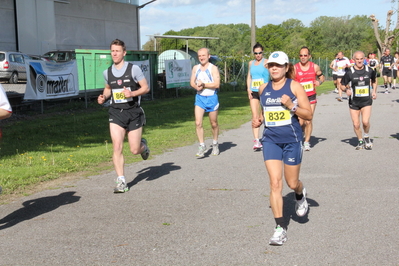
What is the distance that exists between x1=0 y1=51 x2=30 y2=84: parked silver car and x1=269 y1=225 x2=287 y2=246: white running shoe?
2347 cm

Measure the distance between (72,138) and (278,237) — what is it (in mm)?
8906

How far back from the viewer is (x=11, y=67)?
2634 centimetres

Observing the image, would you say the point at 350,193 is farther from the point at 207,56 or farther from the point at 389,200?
the point at 207,56

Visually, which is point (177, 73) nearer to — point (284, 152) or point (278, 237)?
point (284, 152)

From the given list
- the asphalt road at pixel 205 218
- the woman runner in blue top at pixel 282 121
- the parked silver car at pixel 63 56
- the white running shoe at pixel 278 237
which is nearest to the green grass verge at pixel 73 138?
the asphalt road at pixel 205 218

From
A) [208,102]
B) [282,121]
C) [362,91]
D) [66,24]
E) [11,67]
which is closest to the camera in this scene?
[282,121]

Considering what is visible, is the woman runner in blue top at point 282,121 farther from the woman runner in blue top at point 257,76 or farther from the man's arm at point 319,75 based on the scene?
the man's arm at point 319,75

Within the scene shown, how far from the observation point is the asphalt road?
15.6 feet

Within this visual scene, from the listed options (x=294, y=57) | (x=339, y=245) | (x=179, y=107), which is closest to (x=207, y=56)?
(x=339, y=245)

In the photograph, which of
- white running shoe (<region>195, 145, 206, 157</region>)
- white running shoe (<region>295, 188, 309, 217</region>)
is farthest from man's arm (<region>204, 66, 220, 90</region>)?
white running shoe (<region>295, 188, 309, 217</region>)

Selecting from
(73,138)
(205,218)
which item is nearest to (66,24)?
(73,138)

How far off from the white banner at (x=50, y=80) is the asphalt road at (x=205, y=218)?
9.04 m

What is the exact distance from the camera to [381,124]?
1520cm

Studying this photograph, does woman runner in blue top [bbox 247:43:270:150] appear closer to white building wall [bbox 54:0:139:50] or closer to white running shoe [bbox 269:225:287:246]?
white running shoe [bbox 269:225:287:246]
